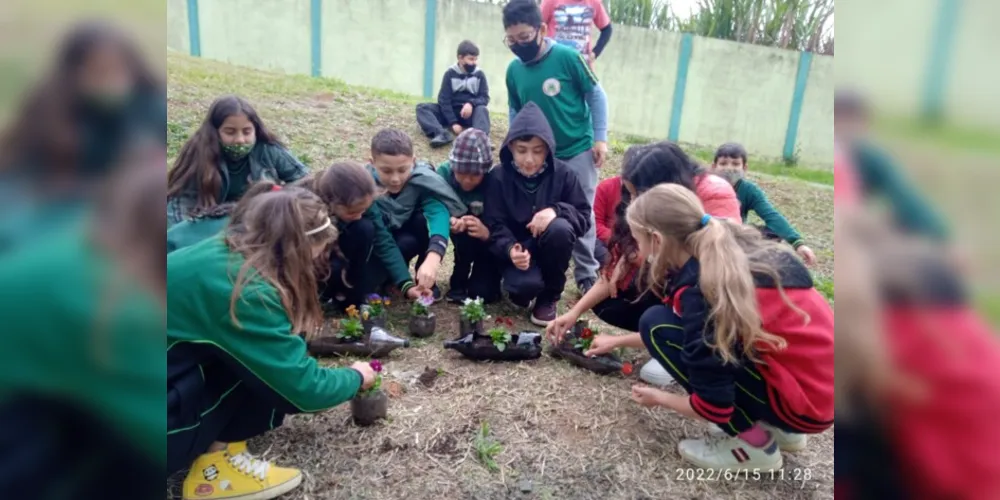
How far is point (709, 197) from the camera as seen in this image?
323 centimetres

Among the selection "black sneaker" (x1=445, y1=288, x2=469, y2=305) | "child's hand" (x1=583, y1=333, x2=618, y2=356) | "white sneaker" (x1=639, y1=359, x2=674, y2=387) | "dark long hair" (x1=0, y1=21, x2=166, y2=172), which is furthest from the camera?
"black sneaker" (x1=445, y1=288, x2=469, y2=305)

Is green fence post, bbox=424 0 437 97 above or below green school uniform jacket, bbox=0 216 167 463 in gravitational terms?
above

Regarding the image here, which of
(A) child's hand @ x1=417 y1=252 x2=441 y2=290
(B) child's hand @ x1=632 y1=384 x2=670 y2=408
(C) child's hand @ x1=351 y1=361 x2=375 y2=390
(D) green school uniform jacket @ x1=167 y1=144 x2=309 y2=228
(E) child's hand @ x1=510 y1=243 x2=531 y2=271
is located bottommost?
(B) child's hand @ x1=632 y1=384 x2=670 y2=408

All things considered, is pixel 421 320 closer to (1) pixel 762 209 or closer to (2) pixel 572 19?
(1) pixel 762 209

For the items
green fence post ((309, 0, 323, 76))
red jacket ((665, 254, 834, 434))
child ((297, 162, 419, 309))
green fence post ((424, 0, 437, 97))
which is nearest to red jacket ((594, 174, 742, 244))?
red jacket ((665, 254, 834, 434))

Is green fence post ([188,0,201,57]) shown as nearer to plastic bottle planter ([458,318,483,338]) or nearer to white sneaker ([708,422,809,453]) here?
plastic bottle planter ([458,318,483,338])

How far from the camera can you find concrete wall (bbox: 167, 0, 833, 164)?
38.9 feet

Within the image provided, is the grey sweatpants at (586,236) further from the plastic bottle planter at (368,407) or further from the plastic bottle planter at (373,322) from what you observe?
the plastic bottle planter at (368,407)

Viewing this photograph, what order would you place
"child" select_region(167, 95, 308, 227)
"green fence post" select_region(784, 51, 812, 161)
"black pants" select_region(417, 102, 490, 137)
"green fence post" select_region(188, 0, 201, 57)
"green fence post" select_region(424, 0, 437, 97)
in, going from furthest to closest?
"green fence post" select_region(784, 51, 812, 161) < "green fence post" select_region(424, 0, 437, 97) < "green fence post" select_region(188, 0, 201, 57) < "black pants" select_region(417, 102, 490, 137) < "child" select_region(167, 95, 308, 227)

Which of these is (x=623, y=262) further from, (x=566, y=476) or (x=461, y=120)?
(x=461, y=120)

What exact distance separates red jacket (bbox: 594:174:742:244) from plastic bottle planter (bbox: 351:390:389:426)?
1.53 meters

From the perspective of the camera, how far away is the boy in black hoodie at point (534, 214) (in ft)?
12.3

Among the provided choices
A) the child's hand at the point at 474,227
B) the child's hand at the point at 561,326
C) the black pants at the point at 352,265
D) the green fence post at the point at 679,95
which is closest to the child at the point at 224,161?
the black pants at the point at 352,265

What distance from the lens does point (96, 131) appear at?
54 cm
